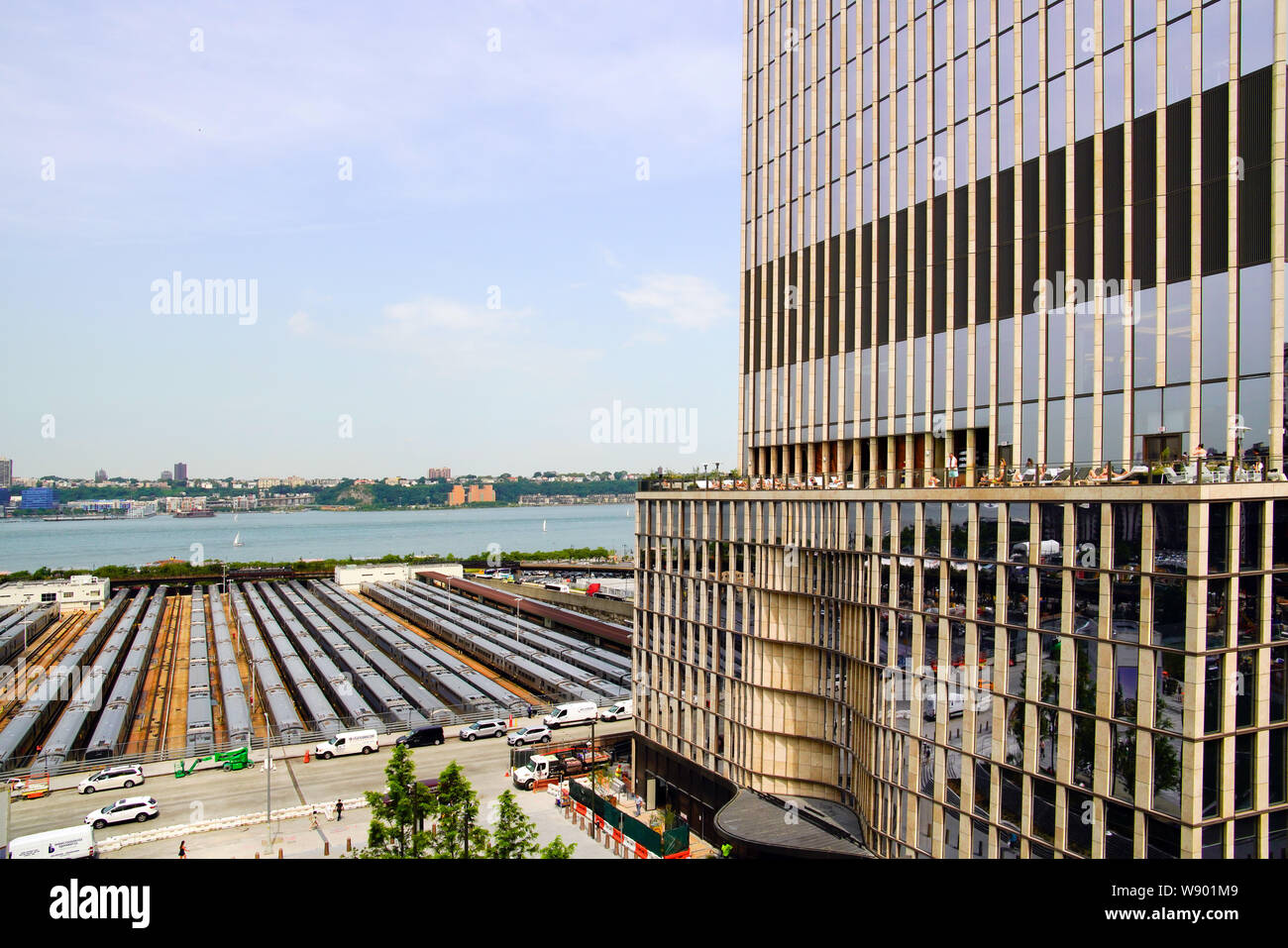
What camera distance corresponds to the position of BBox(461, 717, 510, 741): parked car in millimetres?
49094

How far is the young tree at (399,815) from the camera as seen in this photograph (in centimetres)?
2450

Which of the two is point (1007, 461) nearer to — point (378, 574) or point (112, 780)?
point (112, 780)

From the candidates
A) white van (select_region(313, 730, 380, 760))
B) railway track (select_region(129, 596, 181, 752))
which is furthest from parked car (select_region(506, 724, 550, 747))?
railway track (select_region(129, 596, 181, 752))

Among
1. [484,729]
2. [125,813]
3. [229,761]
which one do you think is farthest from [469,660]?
[125,813]

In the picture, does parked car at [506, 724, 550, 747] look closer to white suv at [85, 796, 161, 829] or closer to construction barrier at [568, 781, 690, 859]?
construction barrier at [568, 781, 690, 859]

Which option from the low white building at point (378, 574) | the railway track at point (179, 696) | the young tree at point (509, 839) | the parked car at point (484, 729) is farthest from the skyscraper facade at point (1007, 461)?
the low white building at point (378, 574)

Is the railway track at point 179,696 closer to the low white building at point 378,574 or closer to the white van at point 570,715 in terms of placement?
the white van at point 570,715

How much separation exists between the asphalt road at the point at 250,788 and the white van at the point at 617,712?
4.79 m

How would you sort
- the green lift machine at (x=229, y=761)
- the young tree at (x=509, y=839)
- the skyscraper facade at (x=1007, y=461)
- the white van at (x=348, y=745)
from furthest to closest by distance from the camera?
1. the white van at (x=348, y=745)
2. the green lift machine at (x=229, y=761)
3. the young tree at (x=509, y=839)
4. the skyscraper facade at (x=1007, y=461)

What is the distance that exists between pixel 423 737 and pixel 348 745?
382 centimetres

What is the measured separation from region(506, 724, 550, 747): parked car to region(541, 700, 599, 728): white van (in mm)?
2281
